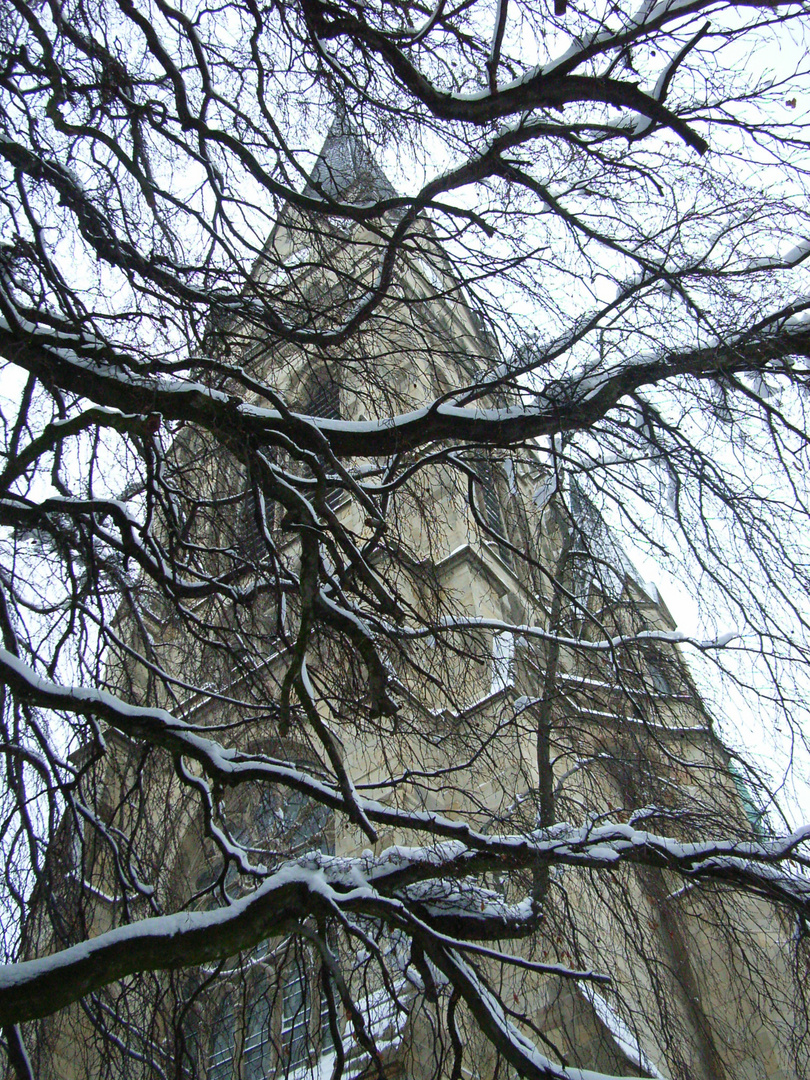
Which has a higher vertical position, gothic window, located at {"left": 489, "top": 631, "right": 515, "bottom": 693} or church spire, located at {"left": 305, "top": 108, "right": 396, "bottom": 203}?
church spire, located at {"left": 305, "top": 108, "right": 396, "bottom": 203}

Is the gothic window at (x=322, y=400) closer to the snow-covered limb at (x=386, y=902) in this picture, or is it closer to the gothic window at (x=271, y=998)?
the gothic window at (x=271, y=998)

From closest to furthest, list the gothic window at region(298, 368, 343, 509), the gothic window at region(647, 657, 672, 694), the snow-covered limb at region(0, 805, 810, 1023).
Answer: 1. the snow-covered limb at region(0, 805, 810, 1023)
2. the gothic window at region(647, 657, 672, 694)
3. the gothic window at region(298, 368, 343, 509)

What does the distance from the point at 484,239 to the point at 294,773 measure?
3.03 metres

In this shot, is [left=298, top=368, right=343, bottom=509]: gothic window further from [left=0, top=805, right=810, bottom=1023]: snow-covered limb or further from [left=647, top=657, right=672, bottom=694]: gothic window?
[left=0, top=805, right=810, bottom=1023]: snow-covered limb

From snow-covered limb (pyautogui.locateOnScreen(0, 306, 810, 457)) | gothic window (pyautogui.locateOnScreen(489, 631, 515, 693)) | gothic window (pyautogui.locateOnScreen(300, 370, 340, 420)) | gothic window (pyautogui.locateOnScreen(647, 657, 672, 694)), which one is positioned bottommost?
gothic window (pyautogui.locateOnScreen(647, 657, 672, 694))

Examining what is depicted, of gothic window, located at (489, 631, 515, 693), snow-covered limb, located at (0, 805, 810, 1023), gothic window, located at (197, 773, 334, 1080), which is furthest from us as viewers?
gothic window, located at (489, 631, 515, 693)

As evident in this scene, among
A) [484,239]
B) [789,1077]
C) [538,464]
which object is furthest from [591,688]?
[789,1077]

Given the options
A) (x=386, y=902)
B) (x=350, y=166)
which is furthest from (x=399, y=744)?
(x=350, y=166)

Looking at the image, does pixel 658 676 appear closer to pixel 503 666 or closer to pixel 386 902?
pixel 503 666

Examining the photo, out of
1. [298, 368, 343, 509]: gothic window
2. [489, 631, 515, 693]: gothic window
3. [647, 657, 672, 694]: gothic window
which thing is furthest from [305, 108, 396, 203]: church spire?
[647, 657, 672, 694]: gothic window

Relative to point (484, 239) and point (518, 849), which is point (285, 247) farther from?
point (518, 849)

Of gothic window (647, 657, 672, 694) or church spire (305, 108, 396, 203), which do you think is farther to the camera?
gothic window (647, 657, 672, 694)

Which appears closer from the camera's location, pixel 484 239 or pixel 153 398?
pixel 153 398

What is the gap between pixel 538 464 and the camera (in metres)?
4.93
